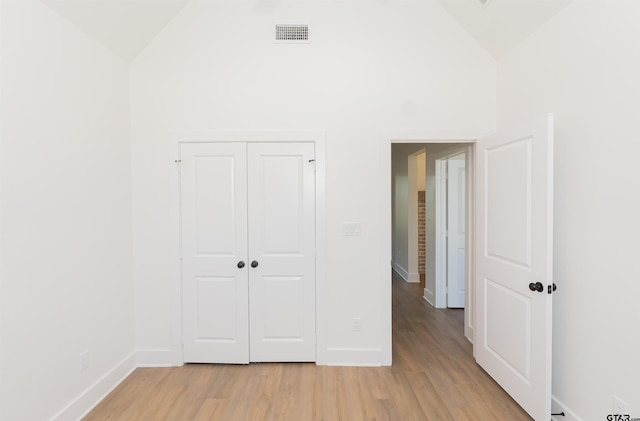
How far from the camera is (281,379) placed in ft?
8.20

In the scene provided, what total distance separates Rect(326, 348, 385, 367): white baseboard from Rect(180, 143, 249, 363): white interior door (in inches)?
31.6

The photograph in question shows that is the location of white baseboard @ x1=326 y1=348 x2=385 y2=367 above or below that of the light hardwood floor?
above

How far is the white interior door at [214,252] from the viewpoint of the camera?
8.89 feet

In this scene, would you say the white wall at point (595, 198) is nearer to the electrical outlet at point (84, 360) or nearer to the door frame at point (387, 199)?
the door frame at point (387, 199)

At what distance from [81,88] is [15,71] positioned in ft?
1.61

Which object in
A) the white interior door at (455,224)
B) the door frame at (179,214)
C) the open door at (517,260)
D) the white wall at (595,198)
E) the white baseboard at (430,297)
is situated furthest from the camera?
the white baseboard at (430,297)

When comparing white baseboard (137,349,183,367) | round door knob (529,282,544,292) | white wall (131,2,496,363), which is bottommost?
white baseboard (137,349,183,367)

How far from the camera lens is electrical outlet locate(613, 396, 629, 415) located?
1.60 m

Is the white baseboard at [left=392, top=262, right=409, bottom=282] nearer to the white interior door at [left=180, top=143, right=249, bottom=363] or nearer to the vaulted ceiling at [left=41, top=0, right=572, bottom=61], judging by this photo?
the white interior door at [left=180, top=143, right=249, bottom=363]

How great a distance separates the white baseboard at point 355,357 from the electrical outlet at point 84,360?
6.24 ft

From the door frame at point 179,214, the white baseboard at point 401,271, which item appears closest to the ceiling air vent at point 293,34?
the door frame at point 179,214

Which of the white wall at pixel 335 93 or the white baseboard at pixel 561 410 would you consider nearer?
the white baseboard at pixel 561 410

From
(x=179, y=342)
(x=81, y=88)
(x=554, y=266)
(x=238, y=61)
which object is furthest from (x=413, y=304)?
(x=81, y=88)

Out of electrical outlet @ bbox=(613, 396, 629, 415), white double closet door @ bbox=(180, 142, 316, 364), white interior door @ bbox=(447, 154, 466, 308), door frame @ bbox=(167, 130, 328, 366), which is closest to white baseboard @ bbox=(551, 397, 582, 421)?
electrical outlet @ bbox=(613, 396, 629, 415)
